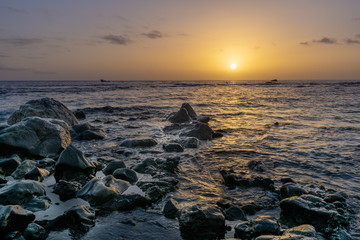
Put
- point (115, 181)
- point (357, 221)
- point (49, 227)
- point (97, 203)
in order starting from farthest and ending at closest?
point (115, 181) → point (97, 203) → point (357, 221) → point (49, 227)

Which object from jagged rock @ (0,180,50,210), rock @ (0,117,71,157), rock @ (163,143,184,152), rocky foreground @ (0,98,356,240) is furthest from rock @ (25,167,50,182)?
rock @ (163,143,184,152)

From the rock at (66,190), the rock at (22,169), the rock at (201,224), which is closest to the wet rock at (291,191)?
the rock at (201,224)

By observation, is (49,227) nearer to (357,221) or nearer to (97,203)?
(97,203)

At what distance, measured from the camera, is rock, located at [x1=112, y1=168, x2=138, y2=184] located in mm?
5055

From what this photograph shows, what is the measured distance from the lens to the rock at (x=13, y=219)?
295 cm

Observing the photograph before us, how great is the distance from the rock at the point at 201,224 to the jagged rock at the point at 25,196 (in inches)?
95.3

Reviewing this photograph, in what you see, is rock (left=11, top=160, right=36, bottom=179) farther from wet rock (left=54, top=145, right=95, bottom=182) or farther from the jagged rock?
the jagged rock

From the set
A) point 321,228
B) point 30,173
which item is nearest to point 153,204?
point 321,228

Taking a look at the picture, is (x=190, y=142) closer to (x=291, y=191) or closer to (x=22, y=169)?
(x=291, y=191)

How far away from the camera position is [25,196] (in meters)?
3.88

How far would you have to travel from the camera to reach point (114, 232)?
324 centimetres

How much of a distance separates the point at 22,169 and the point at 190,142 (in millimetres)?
5029

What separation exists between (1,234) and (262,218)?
359 cm

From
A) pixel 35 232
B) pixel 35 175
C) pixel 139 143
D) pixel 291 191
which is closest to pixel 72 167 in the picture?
pixel 35 175
